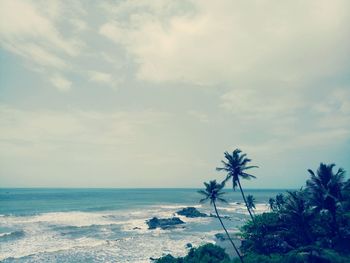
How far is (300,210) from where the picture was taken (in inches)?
1289

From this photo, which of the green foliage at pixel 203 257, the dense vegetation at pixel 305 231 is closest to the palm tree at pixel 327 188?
the dense vegetation at pixel 305 231

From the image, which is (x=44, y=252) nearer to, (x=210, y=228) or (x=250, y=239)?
(x=250, y=239)

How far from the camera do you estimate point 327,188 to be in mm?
33156

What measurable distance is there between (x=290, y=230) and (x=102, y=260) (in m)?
27.8

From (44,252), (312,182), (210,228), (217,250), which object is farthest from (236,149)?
(210,228)

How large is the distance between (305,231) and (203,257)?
1213 centimetres

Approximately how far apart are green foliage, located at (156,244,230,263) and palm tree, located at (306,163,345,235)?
12.5m

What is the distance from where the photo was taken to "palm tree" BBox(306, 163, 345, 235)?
32.9 meters

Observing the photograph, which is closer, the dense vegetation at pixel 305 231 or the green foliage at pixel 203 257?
the dense vegetation at pixel 305 231

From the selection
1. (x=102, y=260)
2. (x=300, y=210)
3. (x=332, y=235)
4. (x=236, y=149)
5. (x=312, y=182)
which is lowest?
(x=102, y=260)

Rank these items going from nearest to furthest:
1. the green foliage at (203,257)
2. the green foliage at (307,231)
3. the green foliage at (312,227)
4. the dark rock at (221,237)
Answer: the green foliage at (307,231) → the green foliage at (312,227) → the green foliage at (203,257) → the dark rock at (221,237)

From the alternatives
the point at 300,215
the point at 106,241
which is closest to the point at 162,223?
the point at 106,241

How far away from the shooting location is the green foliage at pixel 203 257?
1387 inches

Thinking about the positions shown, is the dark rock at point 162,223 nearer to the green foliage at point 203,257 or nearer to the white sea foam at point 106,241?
the white sea foam at point 106,241
